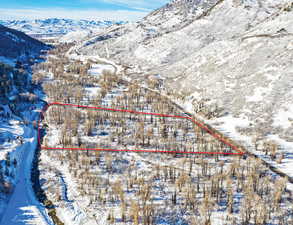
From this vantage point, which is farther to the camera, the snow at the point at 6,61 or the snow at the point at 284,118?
the snow at the point at 6,61

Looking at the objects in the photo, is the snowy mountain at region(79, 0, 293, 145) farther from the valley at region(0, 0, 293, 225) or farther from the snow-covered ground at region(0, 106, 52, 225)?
the snow-covered ground at region(0, 106, 52, 225)

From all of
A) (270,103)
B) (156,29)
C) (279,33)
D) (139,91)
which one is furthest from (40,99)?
(156,29)

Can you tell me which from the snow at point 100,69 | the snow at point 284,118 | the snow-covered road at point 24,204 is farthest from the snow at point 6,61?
the snow at point 284,118

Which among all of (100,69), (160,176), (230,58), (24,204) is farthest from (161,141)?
(100,69)

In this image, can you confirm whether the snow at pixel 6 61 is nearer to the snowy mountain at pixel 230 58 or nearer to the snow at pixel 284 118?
the snowy mountain at pixel 230 58

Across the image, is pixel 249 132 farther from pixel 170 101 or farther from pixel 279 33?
pixel 279 33

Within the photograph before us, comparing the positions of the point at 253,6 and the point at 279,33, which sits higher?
the point at 253,6

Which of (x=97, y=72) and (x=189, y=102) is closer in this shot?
(x=189, y=102)
